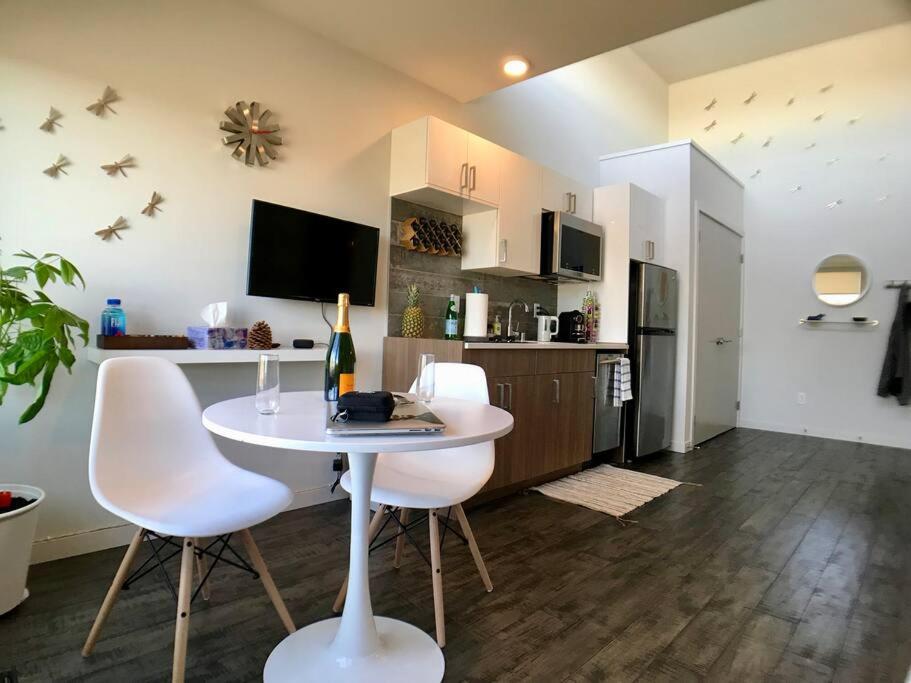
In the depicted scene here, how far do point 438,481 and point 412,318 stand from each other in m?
1.55

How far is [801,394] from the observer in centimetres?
550

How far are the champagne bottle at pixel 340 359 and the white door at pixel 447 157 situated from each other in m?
1.64

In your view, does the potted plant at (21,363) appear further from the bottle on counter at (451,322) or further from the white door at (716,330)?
the white door at (716,330)

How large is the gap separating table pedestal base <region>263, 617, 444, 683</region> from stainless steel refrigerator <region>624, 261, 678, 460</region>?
2.99m

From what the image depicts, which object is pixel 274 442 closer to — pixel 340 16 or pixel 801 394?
pixel 340 16

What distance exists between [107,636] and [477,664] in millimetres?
1174

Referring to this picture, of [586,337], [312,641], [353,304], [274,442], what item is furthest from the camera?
[586,337]

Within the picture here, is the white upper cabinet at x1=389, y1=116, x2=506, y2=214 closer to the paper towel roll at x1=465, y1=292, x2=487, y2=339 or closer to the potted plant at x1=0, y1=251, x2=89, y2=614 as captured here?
the paper towel roll at x1=465, y1=292, x2=487, y2=339

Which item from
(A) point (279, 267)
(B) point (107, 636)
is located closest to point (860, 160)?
(A) point (279, 267)

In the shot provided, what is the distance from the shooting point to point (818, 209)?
539 centimetres

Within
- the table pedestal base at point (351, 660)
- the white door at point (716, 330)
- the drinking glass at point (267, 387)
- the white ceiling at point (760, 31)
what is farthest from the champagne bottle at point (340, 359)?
the white ceiling at point (760, 31)

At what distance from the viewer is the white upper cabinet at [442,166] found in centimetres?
293

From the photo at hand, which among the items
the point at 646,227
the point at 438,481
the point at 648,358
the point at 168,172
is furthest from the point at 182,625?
the point at 646,227

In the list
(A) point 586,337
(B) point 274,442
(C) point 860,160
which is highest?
(C) point 860,160
